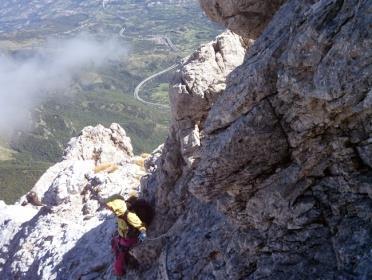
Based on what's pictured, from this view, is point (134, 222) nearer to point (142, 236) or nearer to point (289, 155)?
point (142, 236)

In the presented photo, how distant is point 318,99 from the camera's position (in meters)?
12.9

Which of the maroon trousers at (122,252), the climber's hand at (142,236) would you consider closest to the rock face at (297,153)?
the climber's hand at (142,236)

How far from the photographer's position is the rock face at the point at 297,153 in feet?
39.7

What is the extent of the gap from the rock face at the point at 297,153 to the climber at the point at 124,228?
6184 millimetres

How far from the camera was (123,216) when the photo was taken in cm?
2488

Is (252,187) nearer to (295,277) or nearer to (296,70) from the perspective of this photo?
(295,277)

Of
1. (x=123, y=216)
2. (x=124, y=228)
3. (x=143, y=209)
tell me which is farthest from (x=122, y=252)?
(x=143, y=209)

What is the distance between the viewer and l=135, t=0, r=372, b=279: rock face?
39.7 feet

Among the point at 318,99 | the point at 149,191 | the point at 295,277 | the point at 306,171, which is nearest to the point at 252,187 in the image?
the point at 306,171

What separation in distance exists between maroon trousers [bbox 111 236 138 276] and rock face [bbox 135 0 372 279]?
6856mm

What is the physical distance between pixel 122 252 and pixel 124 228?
1630mm

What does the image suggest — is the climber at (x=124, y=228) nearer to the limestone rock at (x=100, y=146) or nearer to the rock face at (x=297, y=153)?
the rock face at (x=297, y=153)

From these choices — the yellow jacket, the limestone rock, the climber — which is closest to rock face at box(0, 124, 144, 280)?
the climber

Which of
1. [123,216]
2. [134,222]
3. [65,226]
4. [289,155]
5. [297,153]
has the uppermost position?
[65,226]
